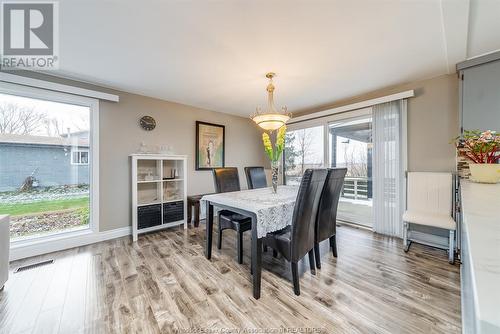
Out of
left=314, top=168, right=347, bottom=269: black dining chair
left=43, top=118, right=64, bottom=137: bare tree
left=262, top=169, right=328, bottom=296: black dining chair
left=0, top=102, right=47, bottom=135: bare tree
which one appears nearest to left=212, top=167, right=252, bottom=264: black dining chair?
left=262, top=169, right=328, bottom=296: black dining chair

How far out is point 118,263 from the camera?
93.3 inches

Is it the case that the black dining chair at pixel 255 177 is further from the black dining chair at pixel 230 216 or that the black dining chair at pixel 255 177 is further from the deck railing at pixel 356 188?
the deck railing at pixel 356 188

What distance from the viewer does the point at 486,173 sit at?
5.56 ft

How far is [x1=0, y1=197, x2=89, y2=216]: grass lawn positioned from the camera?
2525 millimetres

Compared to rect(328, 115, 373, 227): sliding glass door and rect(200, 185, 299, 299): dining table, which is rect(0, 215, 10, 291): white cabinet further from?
rect(328, 115, 373, 227): sliding glass door

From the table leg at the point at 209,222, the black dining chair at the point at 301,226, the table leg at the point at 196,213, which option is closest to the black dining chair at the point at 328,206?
the black dining chair at the point at 301,226

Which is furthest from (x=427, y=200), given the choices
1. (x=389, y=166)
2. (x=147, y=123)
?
(x=147, y=123)

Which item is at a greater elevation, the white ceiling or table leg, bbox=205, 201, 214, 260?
the white ceiling

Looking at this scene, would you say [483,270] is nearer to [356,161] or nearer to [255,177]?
[255,177]

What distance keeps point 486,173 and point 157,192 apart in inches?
164

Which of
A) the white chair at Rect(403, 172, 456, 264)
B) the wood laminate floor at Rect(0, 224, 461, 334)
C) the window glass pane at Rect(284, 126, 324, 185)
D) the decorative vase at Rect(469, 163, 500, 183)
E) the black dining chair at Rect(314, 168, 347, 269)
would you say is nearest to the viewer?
the wood laminate floor at Rect(0, 224, 461, 334)

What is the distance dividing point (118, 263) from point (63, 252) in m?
0.99

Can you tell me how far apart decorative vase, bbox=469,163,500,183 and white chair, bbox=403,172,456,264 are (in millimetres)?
802

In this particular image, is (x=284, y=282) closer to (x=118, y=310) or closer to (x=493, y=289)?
(x=118, y=310)
